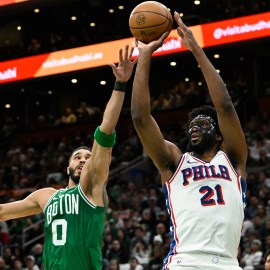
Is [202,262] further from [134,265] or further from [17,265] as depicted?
[17,265]

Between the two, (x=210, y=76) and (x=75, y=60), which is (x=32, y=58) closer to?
(x=75, y=60)

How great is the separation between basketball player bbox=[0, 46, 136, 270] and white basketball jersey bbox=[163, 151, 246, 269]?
1.25 m

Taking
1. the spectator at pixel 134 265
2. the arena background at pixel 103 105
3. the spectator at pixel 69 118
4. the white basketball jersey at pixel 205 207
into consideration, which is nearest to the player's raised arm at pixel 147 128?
the white basketball jersey at pixel 205 207

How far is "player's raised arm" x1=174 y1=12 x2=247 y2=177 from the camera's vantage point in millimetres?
4957

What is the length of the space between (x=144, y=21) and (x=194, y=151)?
109 cm

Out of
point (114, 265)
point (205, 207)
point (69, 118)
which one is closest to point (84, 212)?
point (205, 207)

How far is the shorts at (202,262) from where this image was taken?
4605 mm

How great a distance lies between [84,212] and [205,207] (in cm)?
174

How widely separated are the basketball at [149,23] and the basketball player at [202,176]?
0.31 m

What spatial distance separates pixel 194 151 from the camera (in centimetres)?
501

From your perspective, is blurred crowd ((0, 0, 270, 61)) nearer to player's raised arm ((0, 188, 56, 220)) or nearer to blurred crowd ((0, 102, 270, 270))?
blurred crowd ((0, 102, 270, 270))

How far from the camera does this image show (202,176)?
15.8 ft

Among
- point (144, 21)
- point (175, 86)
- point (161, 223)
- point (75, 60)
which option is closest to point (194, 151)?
point (144, 21)

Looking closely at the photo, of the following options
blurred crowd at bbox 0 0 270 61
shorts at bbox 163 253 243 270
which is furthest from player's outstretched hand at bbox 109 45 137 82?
blurred crowd at bbox 0 0 270 61
